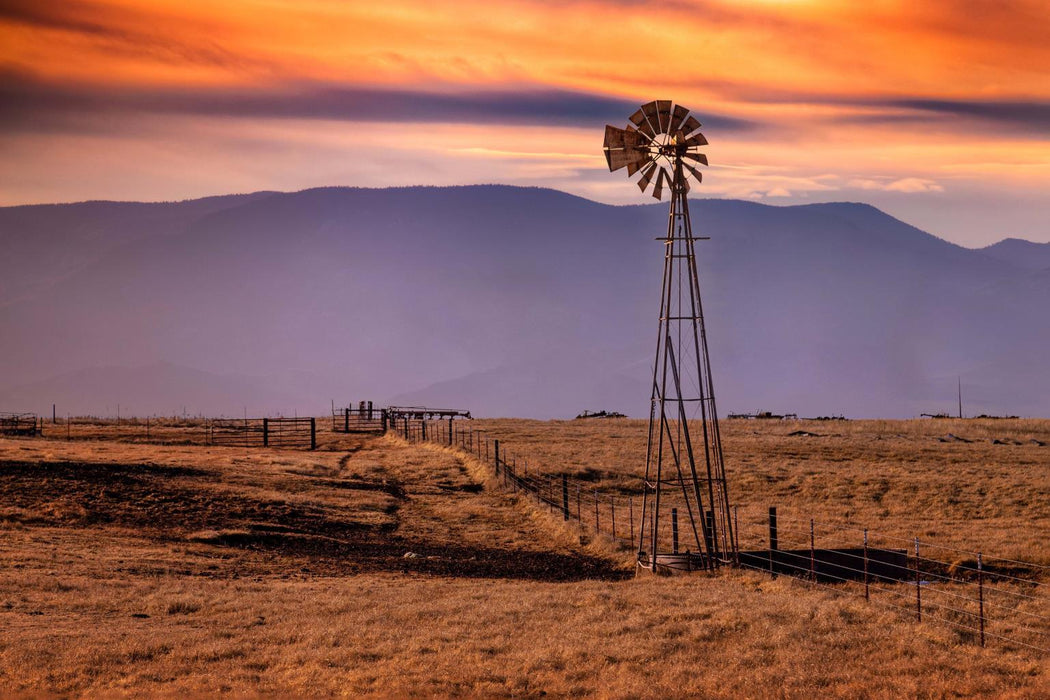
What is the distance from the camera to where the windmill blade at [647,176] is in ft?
87.7

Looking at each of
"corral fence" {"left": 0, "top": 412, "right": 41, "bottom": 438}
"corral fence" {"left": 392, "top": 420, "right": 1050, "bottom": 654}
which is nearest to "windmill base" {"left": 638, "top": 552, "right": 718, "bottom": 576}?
"corral fence" {"left": 392, "top": 420, "right": 1050, "bottom": 654}

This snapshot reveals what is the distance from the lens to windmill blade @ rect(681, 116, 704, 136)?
2667cm

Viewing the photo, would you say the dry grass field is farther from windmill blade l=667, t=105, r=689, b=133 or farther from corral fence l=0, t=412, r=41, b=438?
corral fence l=0, t=412, r=41, b=438

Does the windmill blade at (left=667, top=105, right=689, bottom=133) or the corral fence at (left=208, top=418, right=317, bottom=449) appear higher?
the windmill blade at (left=667, top=105, right=689, bottom=133)

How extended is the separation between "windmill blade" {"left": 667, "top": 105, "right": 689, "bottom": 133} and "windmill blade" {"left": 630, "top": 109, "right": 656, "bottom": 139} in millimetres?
437

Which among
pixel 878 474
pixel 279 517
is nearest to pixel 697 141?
pixel 279 517

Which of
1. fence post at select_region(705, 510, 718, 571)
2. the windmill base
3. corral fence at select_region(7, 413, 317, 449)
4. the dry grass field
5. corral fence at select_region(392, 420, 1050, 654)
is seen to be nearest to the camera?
the dry grass field

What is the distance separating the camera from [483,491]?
4609cm

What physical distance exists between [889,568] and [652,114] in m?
12.8

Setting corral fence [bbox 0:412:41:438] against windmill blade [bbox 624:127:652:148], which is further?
corral fence [bbox 0:412:41:438]

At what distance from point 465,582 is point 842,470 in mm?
32562

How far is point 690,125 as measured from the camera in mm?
26734

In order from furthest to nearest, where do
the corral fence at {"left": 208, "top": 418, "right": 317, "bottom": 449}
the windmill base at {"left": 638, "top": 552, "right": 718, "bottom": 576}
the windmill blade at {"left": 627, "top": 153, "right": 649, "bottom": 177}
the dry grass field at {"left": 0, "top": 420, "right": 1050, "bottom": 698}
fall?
the corral fence at {"left": 208, "top": 418, "right": 317, "bottom": 449}, the windmill blade at {"left": 627, "top": 153, "right": 649, "bottom": 177}, the windmill base at {"left": 638, "top": 552, "right": 718, "bottom": 576}, the dry grass field at {"left": 0, "top": 420, "right": 1050, "bottom": 698}

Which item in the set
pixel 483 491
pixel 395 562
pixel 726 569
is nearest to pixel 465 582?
pixel 395 562
